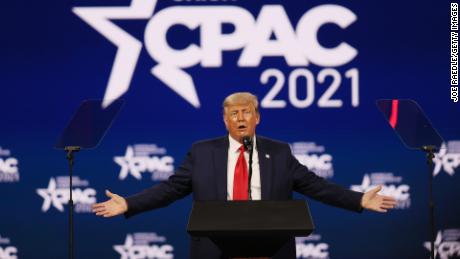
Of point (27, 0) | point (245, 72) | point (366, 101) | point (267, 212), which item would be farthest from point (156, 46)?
point (267, 212)

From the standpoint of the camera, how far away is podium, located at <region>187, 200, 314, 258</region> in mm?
2340

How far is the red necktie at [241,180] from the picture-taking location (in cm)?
346

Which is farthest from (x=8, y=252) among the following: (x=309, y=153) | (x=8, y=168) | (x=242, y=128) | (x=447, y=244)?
(x=447, y=244)

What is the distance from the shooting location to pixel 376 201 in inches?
138

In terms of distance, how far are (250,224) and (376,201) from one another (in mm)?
1336

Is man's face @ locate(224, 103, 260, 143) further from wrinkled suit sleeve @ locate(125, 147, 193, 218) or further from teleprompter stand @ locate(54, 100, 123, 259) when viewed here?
teleprompter stand @ locate(54, 100, 123, 259)

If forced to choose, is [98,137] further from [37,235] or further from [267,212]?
[267,212]

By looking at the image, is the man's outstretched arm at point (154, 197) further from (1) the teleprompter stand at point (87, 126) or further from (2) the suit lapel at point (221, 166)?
(1) the teleprompter stand at point (87, 126)

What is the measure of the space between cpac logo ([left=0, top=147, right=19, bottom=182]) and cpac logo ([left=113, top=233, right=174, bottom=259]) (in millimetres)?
1045

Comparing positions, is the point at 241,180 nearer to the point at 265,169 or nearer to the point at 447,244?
the point at 265,169

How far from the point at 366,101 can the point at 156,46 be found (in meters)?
1.77

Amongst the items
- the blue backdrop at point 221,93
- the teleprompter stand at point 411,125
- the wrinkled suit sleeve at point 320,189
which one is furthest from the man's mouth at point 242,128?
the blue backdrop at point 221,93

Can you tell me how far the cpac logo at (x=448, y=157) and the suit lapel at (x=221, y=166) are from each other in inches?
95.5

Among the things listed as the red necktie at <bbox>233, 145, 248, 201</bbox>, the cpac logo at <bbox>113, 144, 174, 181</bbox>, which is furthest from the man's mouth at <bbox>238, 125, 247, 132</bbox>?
the cpac logo at <bbox>113, 144, 174, 181</bbox>
